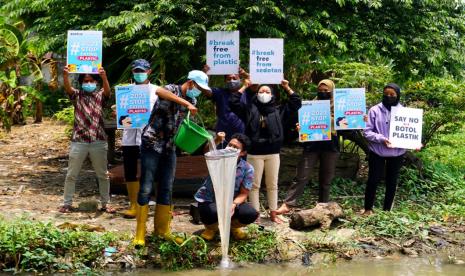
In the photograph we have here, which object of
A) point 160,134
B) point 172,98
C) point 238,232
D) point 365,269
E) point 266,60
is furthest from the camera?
→ point 266,60

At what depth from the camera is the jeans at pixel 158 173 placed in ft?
21.3

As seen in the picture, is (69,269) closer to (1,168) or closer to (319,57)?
(319,57)

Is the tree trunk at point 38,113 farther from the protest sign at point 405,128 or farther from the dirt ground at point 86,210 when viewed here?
the protest sign at point 405,128

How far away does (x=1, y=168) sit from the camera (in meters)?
10.9

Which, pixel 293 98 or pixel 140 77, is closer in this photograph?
pixel 140 77

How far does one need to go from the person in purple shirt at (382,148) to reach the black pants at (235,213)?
199 cm

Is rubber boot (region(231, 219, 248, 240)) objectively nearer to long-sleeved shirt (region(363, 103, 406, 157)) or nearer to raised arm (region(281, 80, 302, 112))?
raised arm (region(281, 80, 302, 112))

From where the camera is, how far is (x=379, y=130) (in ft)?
26.2

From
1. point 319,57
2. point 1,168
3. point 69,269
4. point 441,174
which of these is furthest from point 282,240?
point 1,168

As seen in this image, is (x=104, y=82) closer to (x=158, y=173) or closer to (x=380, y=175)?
(x=158, y=173)

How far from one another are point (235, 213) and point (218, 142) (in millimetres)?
773

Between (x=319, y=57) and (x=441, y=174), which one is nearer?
(x=319, y=57)

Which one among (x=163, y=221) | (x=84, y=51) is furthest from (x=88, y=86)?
(x=163, y=221)

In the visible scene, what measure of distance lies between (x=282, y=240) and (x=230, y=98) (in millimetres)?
1620
